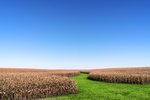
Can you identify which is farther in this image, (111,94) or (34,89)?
(111,94)

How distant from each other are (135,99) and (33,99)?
24.1 ft

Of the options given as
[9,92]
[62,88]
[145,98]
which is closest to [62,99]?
[62,88]

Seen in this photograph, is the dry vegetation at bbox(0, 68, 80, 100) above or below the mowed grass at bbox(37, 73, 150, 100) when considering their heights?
above

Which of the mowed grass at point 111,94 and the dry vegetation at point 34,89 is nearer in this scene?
the mowed grass at point 111,94

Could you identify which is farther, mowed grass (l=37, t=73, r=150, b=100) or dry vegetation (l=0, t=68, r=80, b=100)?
dry vegetation (l=0, t=68, r=80, b=100)

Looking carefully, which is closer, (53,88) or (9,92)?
(9,92)

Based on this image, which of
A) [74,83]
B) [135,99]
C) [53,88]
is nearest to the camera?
[135,99]

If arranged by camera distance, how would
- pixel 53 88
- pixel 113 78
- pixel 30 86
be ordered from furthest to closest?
pixel 113 78 → pixel 53 88 → pixel 30 86

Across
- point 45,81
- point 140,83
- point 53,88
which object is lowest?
point 140,83

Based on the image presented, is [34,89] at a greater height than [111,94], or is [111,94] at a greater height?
[34,89]

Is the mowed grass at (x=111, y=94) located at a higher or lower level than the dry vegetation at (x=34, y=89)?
lower

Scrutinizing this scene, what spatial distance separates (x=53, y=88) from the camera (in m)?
8.35

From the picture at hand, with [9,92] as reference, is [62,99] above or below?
below

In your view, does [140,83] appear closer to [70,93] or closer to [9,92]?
[70,93]
